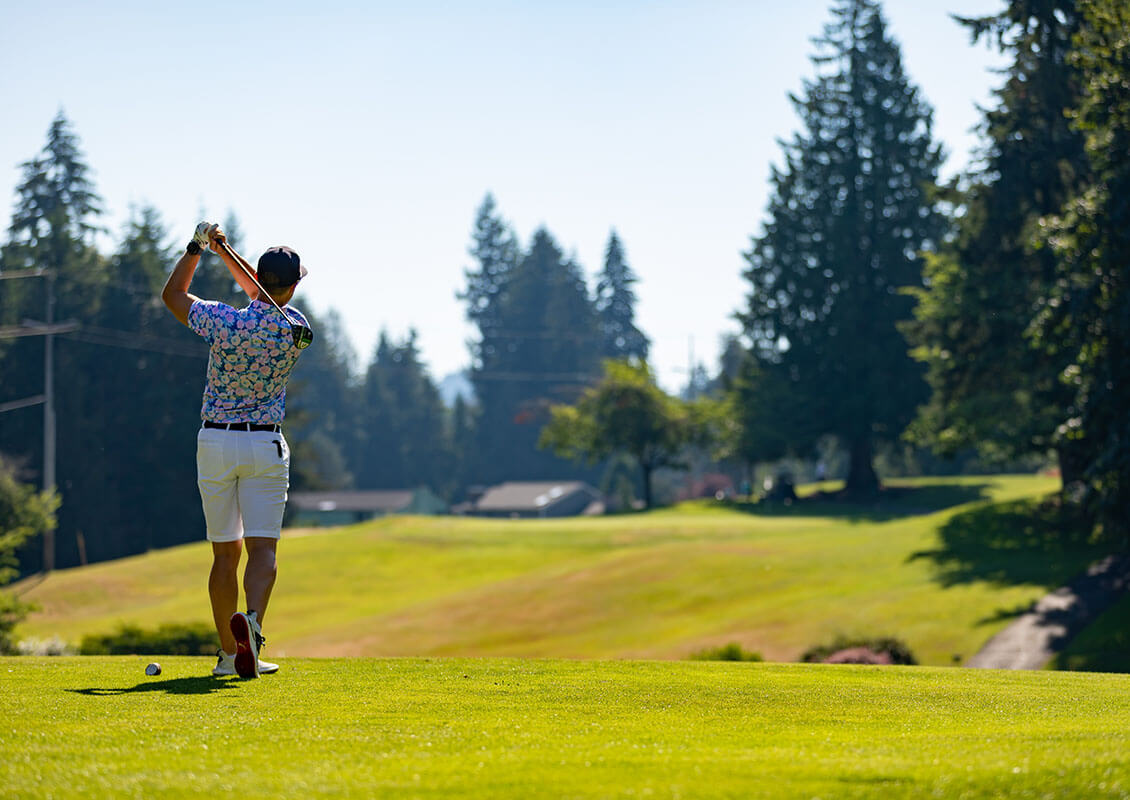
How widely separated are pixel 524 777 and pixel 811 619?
975 inches

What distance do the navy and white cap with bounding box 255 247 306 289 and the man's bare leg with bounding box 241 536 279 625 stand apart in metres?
1.60

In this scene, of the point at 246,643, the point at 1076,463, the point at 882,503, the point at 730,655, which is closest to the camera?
the point at 246,643

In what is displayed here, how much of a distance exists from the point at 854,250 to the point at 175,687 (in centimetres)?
6220

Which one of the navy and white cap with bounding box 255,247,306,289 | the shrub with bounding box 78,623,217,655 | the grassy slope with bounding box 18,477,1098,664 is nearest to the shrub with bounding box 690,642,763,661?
the grassy slope with bounding box 18,477,1098,664

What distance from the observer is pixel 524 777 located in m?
4.17

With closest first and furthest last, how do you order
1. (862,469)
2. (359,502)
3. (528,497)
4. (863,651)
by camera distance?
(863,651) < (862,469) < (528,497) < (359,502)

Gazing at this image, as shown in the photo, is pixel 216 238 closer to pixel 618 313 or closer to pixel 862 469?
pixel 862 469

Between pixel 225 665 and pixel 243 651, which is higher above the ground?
pixel 243 651

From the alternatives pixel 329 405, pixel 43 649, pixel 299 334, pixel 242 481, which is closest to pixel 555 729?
pixel 242 481

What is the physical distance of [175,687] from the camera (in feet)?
22.7

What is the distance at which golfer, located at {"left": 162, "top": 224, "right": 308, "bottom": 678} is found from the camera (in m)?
7.29

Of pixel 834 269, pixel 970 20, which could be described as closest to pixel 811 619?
pixel 970 20

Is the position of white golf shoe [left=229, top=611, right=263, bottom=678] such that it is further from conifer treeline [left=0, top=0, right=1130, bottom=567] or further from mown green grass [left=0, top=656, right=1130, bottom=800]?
conifer treeline [left=0, top=0, right=1130, bottom=567]

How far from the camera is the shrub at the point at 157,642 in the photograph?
2330 centimetres
